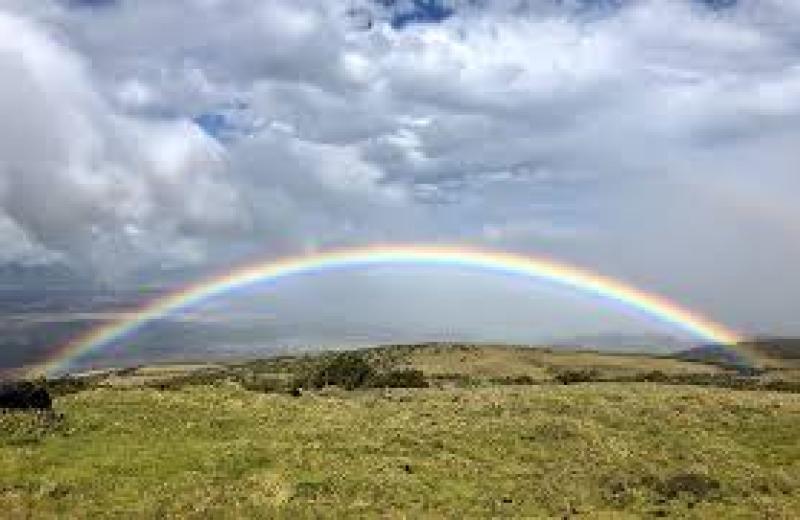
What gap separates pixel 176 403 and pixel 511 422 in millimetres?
14325

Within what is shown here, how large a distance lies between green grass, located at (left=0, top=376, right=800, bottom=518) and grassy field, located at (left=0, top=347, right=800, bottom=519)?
0.28 ft

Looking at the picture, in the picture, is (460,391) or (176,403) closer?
(176,403)

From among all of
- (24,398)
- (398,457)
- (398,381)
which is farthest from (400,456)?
(398,381)

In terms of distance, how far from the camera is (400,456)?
36.2 m

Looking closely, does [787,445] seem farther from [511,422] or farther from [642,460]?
[511,422]

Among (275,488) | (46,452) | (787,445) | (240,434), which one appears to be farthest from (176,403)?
(787,445)

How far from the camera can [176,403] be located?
140ft

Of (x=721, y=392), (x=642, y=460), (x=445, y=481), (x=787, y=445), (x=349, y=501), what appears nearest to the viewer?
(x=349, y=501)

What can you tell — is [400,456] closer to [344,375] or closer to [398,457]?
[398,457]

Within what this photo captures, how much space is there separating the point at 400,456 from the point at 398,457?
322mm

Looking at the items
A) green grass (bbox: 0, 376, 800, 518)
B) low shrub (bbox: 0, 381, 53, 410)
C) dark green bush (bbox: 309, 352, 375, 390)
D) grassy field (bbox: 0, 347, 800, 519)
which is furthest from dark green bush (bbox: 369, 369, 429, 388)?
low shrub (bbox: 0, 381, 53, 410)

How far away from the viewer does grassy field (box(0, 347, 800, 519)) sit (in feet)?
101

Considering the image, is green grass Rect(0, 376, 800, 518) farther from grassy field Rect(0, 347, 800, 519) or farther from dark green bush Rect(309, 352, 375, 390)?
dark green bush Rect(309, 352, 375, 390)

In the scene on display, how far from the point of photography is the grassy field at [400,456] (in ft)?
101
